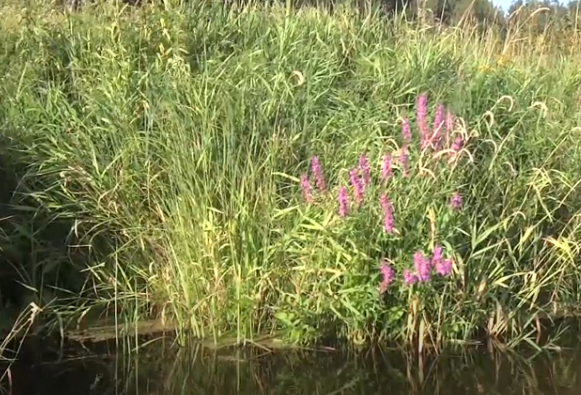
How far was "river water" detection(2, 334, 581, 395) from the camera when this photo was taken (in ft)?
12.3

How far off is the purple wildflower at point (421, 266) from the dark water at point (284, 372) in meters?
0.45

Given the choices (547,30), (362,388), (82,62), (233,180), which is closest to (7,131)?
(82,62)

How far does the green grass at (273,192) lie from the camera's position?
4105 millimetres

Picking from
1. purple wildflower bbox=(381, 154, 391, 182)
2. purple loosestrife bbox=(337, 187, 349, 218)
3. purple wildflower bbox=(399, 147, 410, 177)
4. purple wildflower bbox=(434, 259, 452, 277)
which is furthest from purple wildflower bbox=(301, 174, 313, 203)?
purple wildflower bbox=(434, 259, 452, 277)

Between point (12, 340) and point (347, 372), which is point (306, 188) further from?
point (12, 340)

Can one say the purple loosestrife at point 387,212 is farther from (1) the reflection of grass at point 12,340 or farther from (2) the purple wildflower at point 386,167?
(1) the reflection of grass at point 12,340

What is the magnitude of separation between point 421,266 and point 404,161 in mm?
556

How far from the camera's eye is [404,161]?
4070mm

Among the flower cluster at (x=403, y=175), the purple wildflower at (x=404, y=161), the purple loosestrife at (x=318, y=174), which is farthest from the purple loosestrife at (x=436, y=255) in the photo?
the purple loosestrife at (x=318, y=174)

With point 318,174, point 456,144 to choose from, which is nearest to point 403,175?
point 456,144

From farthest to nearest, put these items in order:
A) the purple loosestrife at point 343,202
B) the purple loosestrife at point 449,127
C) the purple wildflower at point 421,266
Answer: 1. the purple loosestrife at point 449,127
2. the purple loosestrife at point 343,202
3. the purple wildflower at point 421,266

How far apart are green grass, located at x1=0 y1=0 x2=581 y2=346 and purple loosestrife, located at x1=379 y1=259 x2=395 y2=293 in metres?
0.08

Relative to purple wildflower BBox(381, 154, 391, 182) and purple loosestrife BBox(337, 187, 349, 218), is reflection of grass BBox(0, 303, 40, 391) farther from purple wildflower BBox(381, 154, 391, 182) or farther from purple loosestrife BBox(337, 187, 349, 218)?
purple wildflower BBox(381, 154, 391, 182)

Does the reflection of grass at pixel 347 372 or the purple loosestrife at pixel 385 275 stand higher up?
the purple loosestrife at pixel 385 275
